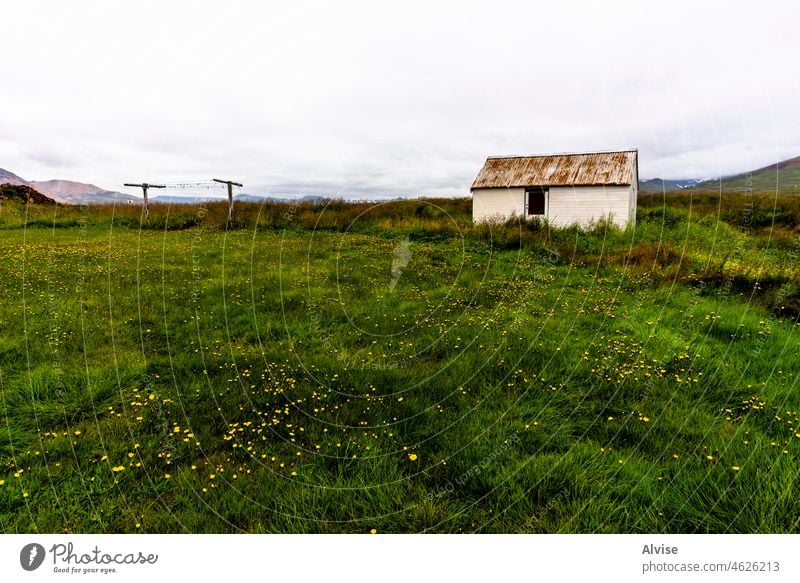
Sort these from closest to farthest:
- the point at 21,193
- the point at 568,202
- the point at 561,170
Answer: the point at 21,193, the point at 568,202, the point at 561,170

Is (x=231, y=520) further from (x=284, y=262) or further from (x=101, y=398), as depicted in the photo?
(x=284, y=262)

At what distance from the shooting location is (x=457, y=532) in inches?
106

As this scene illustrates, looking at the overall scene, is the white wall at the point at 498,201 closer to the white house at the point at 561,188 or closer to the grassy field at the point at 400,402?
the white house at the point at 561,188

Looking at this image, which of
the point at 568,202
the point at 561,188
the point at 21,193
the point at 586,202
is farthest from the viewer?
the point at 586,202

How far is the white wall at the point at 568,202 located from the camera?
1652 cm

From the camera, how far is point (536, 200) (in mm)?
17906

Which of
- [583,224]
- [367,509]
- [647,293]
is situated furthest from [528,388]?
[583,224]

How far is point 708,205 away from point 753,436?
16750 millimetres

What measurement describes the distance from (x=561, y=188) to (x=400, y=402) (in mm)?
15260

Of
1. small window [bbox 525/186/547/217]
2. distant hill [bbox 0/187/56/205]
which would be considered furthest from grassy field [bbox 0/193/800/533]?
small window [bbox 525/186/547/217]
